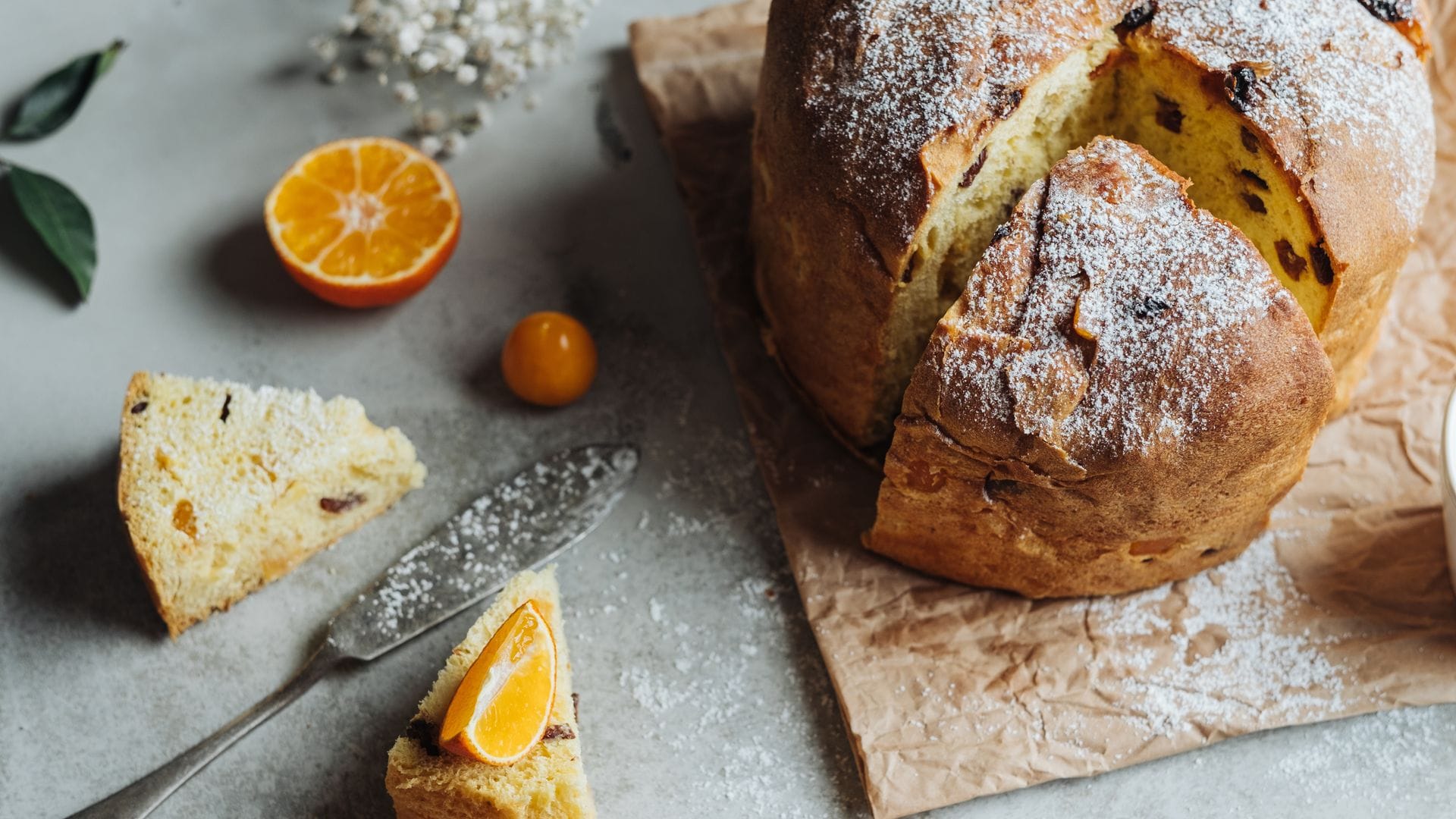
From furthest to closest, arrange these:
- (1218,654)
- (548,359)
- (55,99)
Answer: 1. (55,99)
2. (548,359)
3. (1218,654)

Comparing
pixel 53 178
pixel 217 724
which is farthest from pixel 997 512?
pixel 53 178

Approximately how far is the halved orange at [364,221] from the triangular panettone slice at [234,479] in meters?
0.33

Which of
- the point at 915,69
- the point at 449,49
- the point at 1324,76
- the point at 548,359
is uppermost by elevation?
the point at 1324,76

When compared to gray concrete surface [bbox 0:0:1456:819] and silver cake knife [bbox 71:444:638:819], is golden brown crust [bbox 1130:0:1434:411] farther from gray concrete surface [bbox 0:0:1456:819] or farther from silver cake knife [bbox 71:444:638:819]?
silver cake knife [bbox 71:444:638:819]

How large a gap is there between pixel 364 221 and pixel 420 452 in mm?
569

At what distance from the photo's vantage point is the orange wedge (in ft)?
7.09

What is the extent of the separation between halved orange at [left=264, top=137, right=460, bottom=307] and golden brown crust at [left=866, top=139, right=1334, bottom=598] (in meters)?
1.27

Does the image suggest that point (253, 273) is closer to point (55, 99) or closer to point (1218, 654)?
point (55, 99)

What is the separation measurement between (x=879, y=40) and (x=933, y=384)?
672mm

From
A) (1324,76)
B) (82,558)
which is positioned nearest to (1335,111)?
(1324,76)

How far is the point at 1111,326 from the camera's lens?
2076mm

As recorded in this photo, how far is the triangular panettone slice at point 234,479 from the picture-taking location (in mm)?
2430

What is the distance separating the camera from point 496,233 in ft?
9.84

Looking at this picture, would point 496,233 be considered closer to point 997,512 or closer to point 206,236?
point 206,236
